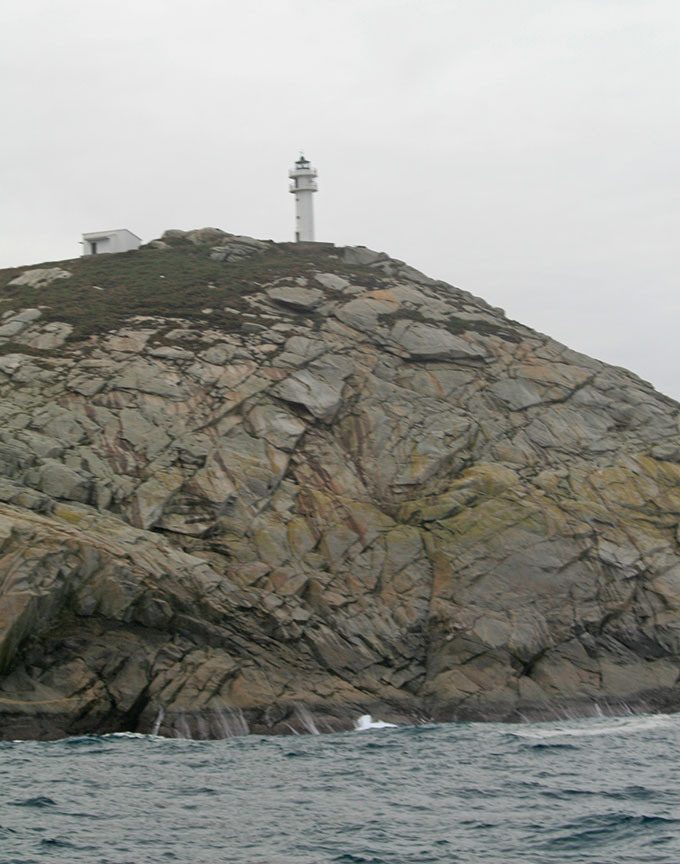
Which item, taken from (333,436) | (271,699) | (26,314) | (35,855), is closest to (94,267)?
(26,314)

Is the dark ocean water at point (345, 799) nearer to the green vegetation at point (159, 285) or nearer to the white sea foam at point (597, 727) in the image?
the white sea foam at point (597, 727)

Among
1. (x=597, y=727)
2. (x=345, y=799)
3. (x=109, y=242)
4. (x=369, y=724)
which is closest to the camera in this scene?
(x=345, y=799)

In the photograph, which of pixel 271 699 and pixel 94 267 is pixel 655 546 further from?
pixel 94 267

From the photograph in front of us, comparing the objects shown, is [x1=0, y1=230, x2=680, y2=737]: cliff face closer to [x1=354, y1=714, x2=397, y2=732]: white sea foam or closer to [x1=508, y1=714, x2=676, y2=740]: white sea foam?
[x1=354, y1=714, x2=397, y2=732]: white sea foam

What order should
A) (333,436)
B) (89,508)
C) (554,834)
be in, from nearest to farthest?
(554,834), (89,508), (333,436)

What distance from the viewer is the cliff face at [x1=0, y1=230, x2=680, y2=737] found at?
40.2 meters

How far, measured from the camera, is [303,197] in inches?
3521

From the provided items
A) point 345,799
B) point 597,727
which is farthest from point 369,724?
point 345,799

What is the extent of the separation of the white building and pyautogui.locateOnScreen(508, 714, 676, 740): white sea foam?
5290cm

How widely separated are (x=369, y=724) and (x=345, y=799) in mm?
16065

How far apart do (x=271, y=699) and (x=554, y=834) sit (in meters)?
20.0

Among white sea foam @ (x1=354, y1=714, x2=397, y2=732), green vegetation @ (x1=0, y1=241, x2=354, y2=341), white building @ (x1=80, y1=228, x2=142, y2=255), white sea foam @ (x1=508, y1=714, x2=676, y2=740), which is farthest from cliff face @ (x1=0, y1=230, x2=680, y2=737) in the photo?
white building @ (x1=80, y1=228, x2=142, y2=255)

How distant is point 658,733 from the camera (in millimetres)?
39156

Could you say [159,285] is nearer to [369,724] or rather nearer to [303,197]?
[303,197]
